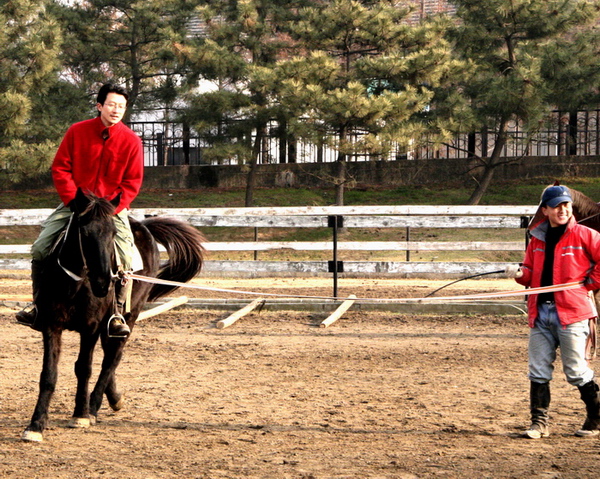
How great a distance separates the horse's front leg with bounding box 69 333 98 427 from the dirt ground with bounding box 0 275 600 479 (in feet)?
0.32

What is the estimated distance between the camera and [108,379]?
666 cm

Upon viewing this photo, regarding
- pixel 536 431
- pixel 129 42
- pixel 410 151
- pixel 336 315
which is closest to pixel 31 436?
pixel 536 431

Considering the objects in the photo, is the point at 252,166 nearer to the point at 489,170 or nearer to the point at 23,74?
the point at 23,74

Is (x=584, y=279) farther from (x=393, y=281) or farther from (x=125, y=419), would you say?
(x=393, y=281)

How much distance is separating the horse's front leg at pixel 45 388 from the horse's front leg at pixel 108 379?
0.53 metres

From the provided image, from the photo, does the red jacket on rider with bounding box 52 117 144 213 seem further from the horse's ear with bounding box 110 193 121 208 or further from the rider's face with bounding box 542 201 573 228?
the rider's face with bounding box 542 201 573 228

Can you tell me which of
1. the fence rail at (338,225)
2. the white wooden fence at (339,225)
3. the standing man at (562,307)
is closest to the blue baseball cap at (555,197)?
the standing man at (562,307)

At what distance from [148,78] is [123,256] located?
78.1ft

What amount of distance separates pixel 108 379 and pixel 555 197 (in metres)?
3.57

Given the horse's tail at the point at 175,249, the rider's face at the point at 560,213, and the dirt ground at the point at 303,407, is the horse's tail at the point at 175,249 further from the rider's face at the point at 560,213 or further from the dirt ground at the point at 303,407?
the rider's face at the point at 560,213

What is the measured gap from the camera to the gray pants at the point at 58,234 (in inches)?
245

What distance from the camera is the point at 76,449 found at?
18.7 ft

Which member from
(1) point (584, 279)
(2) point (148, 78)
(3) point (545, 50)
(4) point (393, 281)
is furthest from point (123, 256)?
(2) point (148, 78)

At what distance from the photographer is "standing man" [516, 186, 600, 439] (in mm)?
5973
